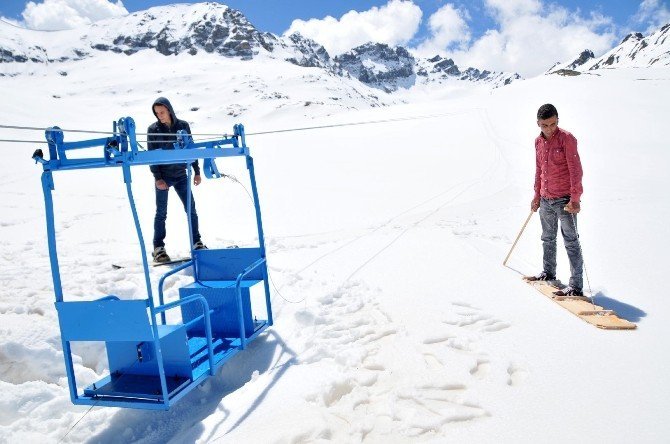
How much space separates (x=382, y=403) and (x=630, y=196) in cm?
788

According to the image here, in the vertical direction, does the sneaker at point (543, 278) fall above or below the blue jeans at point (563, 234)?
below

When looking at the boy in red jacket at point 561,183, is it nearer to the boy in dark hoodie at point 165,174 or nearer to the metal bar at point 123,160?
the metal bar at point 123,160

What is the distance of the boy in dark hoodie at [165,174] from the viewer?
5.51 meters

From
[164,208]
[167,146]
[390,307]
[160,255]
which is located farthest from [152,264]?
[390,307]

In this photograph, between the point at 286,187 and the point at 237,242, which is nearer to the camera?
the point at 237,242

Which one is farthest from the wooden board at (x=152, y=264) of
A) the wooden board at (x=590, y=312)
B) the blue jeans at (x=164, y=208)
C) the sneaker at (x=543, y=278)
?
the wooden board at (x=590, y=312)

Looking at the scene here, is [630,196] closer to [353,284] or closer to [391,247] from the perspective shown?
[391,247]

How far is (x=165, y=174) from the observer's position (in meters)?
5.95

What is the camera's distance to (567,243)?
445 cm

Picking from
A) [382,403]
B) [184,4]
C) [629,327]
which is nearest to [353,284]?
[382,403]

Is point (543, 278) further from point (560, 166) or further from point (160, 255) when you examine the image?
point (160, 255)

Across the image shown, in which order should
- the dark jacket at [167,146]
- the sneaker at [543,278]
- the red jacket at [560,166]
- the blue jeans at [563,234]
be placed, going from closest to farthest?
the red jacket at [560,166] < the blue jeans at [563,234] < the sneaker at [543,278] < the dark jacket at [167,146]

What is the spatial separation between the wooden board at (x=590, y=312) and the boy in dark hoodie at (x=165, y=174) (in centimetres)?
405

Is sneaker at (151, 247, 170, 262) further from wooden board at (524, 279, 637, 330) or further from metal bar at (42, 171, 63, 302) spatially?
wooden board at (524, 279, 637, 330)
